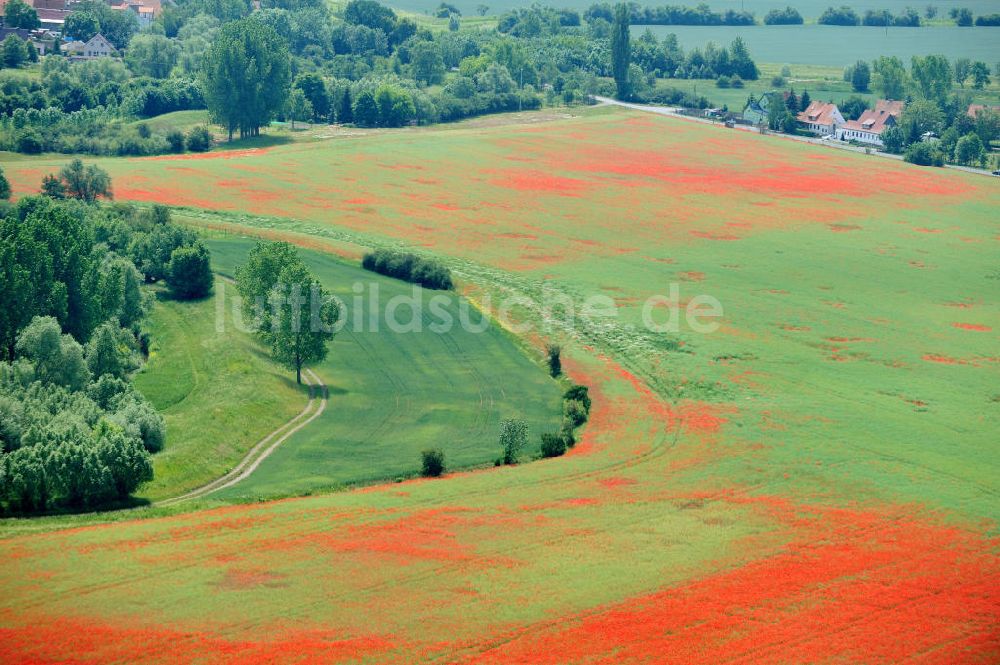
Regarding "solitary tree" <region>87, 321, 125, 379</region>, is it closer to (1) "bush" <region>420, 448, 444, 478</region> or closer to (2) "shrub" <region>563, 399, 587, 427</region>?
(1) "bush" <region>420, 448, 444, 478</region>

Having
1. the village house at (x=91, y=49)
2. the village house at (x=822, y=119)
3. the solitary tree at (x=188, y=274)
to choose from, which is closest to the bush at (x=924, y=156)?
the village house at (x=822, y=119)

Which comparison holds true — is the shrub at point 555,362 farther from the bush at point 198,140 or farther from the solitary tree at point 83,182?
the bush at point 198,140

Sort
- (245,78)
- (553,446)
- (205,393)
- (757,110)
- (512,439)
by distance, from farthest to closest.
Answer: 1. (757,110)
2. (245,78)
3. (205,393)
4. (553,446)
5. (512,439)

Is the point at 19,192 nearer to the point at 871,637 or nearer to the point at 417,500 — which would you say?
the point at 417,500

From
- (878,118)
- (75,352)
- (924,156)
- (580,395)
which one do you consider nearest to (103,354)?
(75,352)

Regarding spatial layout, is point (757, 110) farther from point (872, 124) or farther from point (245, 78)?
point (245, 78)
